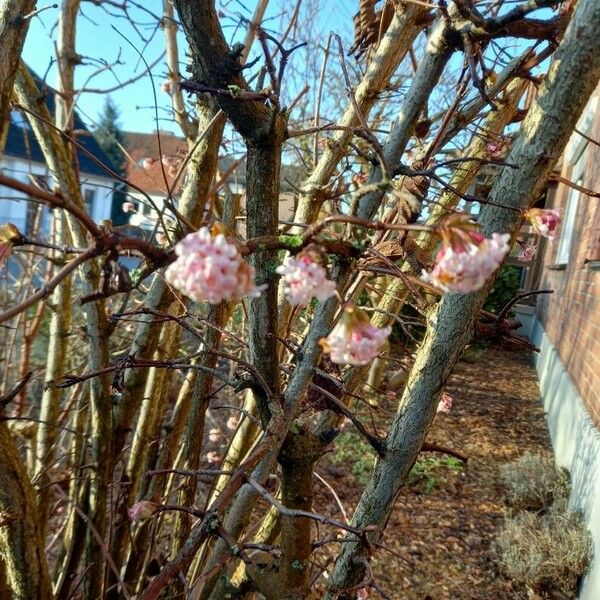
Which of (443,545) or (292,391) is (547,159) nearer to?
(292,391)

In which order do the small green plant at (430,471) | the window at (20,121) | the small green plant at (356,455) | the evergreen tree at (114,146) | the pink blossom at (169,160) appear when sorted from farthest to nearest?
the evergreen tree at (114,146), the small green plant at (356,455), the small green plant at (430,471), the pink blossom at (169,160), the window at (20,121)

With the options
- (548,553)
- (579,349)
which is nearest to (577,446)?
(548,553)

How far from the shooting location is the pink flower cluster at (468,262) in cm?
72

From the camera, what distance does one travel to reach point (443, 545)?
3.75 meters

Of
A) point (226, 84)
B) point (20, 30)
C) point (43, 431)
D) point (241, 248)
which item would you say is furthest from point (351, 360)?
point (43, 431)

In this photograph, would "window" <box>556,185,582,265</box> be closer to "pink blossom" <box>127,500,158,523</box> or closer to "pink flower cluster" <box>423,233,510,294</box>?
"pink blossom" <box>127,500,158,523</box>

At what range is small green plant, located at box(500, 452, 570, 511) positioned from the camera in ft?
13.4

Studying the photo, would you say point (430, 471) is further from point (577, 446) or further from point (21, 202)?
point (21, 202)

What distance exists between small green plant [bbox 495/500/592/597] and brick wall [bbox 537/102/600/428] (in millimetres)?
715

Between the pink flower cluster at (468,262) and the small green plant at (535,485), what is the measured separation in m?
3.88

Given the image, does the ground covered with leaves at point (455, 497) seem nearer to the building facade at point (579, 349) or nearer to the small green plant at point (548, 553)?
the small green plant at point (548, 553)

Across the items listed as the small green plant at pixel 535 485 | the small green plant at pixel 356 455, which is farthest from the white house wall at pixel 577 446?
the small green plant at pixel 356 455

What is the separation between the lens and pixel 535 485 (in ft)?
13.6

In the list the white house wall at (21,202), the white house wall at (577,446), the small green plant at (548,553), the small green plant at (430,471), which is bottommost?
the small green plant at (430,471)
